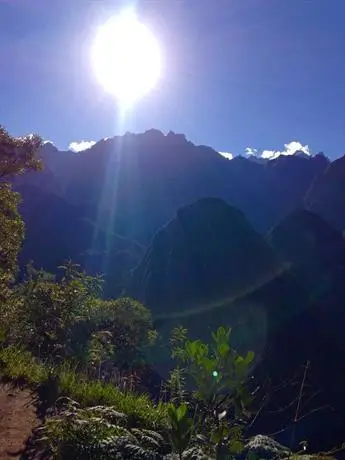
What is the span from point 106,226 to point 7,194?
404 feet

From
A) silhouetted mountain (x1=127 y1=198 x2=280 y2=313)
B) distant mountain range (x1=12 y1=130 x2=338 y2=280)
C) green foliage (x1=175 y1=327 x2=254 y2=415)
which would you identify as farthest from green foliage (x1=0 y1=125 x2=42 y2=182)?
distant mountain range (x1=12 y1=130 x2=338 y2=280)

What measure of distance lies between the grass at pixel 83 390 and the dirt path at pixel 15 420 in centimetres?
34

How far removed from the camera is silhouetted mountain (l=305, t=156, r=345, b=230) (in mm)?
110375

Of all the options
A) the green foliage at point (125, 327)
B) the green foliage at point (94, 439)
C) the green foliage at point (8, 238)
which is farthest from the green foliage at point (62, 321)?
the green foliage at point (94, 439)

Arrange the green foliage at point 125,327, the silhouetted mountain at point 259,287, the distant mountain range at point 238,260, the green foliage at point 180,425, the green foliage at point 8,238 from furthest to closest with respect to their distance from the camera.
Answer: the silhouetted mountain at point 259,287
the distant mountain range at point 238,260
the green foliage at point 125,327
the green foliage at point 8,238
the green foliage at point 180,425

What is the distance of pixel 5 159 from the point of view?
8.12 metres

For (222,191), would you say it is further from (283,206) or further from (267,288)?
(267,288)

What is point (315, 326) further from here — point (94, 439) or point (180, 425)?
point (180, 425)

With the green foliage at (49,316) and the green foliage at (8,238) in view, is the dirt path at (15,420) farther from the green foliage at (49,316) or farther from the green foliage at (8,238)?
the green foliage at (49,316)

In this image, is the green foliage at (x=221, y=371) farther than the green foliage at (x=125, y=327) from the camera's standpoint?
No

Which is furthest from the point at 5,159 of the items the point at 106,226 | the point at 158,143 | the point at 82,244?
the point at 158,143

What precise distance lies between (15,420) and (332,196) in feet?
372

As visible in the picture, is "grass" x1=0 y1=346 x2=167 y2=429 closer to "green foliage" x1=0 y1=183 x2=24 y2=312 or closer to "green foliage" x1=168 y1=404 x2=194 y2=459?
"green foliage" x1=0 y1=183 x2=24 y2=312

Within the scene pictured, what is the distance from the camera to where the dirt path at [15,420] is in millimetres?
4719
